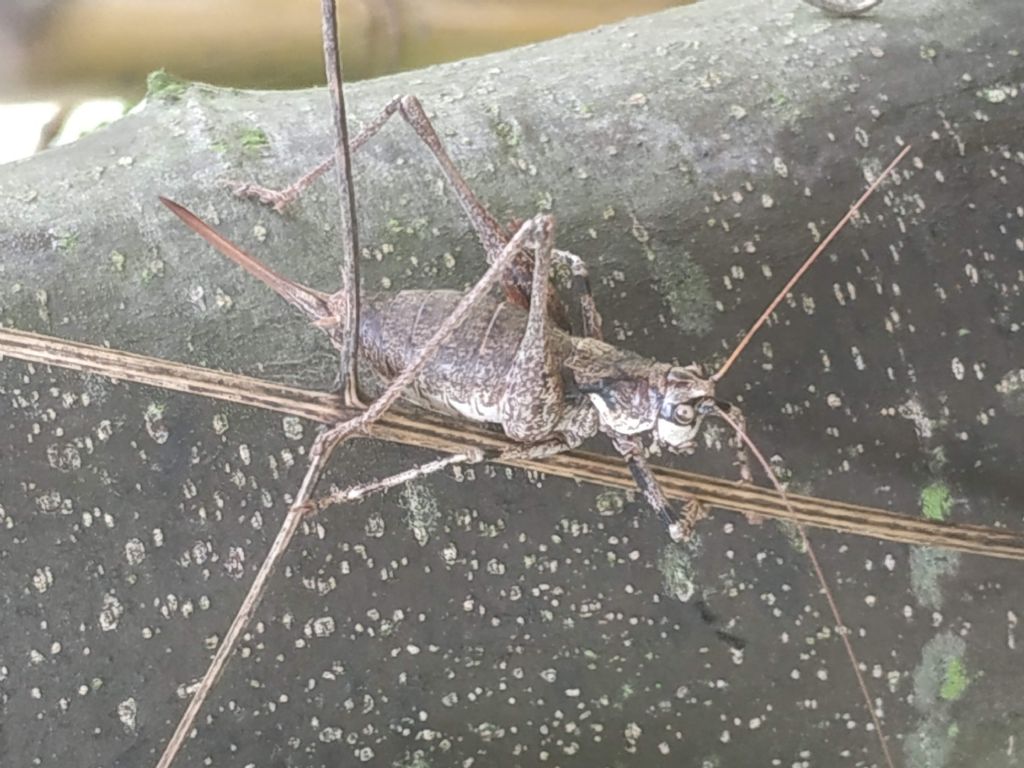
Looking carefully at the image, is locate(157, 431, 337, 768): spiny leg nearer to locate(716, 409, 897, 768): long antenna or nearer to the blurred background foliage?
locate(716, 409, 897, 768): long antenna

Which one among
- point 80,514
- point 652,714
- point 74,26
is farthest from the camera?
point 74,26

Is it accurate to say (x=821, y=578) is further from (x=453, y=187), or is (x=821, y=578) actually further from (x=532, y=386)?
(x=453, y=187)

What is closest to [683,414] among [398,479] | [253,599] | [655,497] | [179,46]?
[655,497]

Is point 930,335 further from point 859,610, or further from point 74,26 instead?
point 74,26

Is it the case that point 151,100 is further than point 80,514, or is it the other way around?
point 151,100

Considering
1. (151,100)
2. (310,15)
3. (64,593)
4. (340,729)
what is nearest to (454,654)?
(340,729)

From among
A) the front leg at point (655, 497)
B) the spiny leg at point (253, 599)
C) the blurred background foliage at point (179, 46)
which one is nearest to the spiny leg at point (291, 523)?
the spiny leg at point (253, 599)

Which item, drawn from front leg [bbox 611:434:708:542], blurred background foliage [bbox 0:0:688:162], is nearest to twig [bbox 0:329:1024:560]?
front leg [bbox 611:434:708:542]
